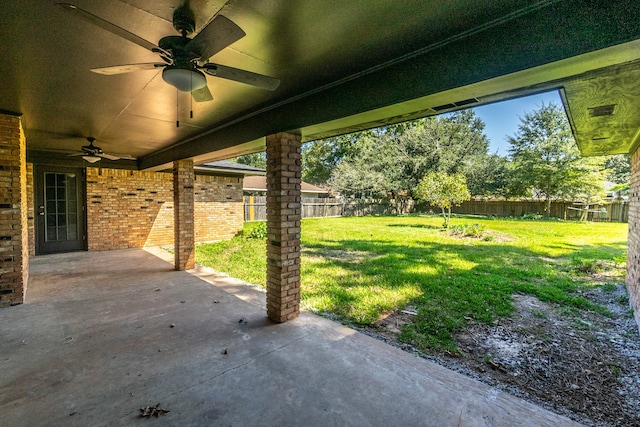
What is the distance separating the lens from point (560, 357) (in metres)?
2.96

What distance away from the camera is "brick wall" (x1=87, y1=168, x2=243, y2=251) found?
8023 mm

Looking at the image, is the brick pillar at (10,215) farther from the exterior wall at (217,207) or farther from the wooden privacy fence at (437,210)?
the wooden privacy fence at (437,210)

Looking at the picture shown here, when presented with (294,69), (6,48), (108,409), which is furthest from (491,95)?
(6,48)

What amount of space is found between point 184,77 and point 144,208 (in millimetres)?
8036

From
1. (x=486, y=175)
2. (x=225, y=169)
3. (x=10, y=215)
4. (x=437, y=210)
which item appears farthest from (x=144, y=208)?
(x=486, y=175)

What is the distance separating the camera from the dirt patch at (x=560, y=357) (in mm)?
2297

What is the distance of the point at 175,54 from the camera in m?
2.03

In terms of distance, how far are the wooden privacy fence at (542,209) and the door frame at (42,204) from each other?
22.8m

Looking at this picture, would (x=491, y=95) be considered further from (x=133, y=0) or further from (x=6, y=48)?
(x=6, y=48)

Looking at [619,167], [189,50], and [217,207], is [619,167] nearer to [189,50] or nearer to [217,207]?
[217,207]

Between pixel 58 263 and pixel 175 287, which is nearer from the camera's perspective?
pixel 175 287

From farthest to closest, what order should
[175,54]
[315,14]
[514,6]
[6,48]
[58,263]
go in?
1. [58,263]
2. [6,48]
3. [175,54]
4. [315,14]
5. [514,6]

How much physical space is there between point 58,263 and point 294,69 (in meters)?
7.47

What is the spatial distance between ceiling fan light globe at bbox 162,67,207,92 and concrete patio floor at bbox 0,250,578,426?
7.84 ft
